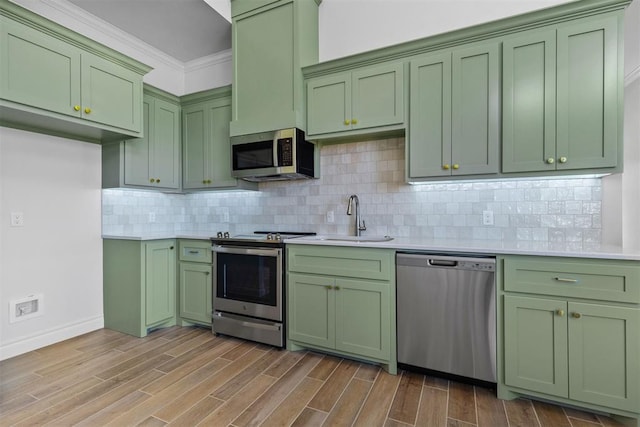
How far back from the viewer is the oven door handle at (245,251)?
257 cm

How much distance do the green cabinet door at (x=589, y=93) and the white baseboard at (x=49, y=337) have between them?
4057 millimetres

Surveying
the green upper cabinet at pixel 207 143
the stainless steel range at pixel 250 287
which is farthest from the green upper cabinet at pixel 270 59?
the stainless steel range at pixel 250 287

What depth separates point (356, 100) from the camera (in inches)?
100

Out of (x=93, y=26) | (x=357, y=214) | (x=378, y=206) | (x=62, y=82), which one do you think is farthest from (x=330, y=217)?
(x=93, y=26)

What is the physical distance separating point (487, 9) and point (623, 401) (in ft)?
9.00

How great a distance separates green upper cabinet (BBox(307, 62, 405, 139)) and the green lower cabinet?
6.02ft

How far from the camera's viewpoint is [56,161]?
2.76 metres

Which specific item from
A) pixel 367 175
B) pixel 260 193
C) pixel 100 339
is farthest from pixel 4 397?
pixel 367 175

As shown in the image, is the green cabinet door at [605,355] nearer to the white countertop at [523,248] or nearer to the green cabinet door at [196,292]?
the white countertop at [523,248]

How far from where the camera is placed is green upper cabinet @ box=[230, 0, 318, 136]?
8.87 feet

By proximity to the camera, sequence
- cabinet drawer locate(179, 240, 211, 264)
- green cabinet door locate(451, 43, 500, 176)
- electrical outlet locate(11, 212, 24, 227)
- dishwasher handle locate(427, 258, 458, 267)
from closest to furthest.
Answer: dishwasher handle locate(427, 258, 458, 267)
green cabinet door locate(451, 43, 500, 176)
electrical outlet locate(11, 212, 24, 227)
cabinet drawer locate(179, 240, 211, 264)

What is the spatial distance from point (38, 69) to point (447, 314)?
320 centimetres

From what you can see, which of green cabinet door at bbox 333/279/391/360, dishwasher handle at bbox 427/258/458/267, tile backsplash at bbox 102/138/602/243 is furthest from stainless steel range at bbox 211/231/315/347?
dishwasher handle at bbox 427/258/458/267

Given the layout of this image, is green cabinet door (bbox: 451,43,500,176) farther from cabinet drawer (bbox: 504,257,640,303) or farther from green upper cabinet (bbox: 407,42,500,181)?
cabinet drawer (bbox: 504,257,640,303)
